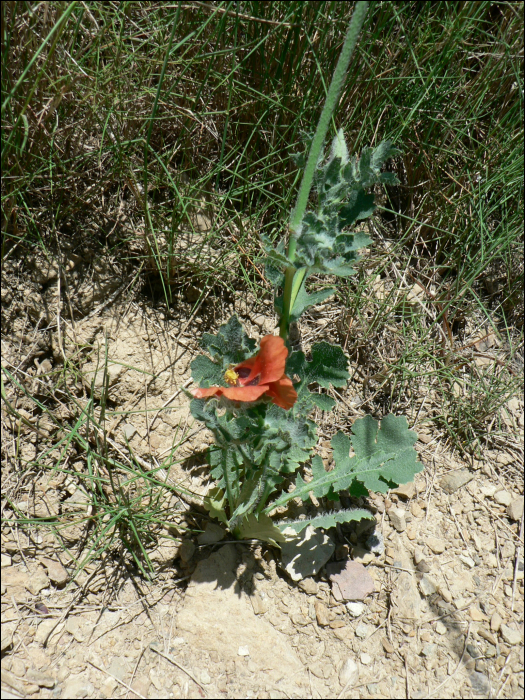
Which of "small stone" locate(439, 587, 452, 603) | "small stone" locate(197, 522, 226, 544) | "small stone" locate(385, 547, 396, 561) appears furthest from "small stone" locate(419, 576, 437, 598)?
"small stone" locate(197, 522, 226, 544)

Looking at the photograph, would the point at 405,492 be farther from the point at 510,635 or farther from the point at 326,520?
the point at 510,635

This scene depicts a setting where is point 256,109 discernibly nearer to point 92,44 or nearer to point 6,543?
point 92,44

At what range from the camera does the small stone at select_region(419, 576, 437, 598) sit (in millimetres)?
1965

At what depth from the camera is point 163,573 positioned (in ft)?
6.12

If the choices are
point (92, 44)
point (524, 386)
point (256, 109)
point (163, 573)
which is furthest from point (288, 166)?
point (163, 573)

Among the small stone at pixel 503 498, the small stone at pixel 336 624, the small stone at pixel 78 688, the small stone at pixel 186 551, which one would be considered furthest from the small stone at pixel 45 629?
the small stone at pixel 503 498

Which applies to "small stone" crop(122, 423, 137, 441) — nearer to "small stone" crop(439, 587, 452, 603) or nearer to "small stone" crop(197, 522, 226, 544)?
"small stone" crop(197, 522, 226, 544)

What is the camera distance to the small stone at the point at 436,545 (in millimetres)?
2057

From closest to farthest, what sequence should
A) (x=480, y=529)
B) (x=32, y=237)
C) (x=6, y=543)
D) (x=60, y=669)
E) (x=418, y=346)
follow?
(x=60, y=669), (x=6, y=543), (x=32, y=237), (x=480, y=529), (x=418, y=346)

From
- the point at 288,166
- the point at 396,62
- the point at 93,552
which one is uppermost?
the point at 396,62

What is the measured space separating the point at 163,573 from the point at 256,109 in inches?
66.1

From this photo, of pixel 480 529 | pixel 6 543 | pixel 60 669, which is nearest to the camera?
pixel 60 669

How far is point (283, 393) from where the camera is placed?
1.46m

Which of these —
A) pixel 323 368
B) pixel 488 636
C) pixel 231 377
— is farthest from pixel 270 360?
pixel 488 636
